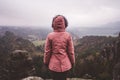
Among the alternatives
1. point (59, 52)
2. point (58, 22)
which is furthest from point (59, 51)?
point (58, 22)

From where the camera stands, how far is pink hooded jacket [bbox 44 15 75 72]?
7461 millimetres

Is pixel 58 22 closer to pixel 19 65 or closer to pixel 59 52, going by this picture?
pixel 59 52

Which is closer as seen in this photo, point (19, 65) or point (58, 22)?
point (58, 22)

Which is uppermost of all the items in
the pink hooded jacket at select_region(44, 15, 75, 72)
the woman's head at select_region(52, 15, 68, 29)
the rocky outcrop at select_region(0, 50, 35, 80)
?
the woman's head at select_region(52, 15, 68, 29)

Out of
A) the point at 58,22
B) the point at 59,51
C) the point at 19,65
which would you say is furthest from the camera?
the point at 19,65

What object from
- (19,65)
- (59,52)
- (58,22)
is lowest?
(19,65)

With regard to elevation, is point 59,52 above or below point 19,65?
above

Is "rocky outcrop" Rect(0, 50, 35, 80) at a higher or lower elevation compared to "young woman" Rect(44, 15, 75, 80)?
lower

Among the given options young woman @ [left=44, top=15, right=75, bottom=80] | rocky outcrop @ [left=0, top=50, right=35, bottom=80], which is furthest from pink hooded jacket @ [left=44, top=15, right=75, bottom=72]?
rocky outcrop @ [left=0, top=50, right=35, bottom=80]

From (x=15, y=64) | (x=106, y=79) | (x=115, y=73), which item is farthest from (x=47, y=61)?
(x=106, y=79)

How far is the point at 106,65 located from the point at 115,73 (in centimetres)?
3283

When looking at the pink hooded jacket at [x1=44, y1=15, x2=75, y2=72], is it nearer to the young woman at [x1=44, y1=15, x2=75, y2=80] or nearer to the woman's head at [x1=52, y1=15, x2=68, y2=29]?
the young woman at [x1=44, y1=15, x2=75, y2=80]

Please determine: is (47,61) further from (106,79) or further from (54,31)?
(106,79)

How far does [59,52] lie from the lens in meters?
7.47
